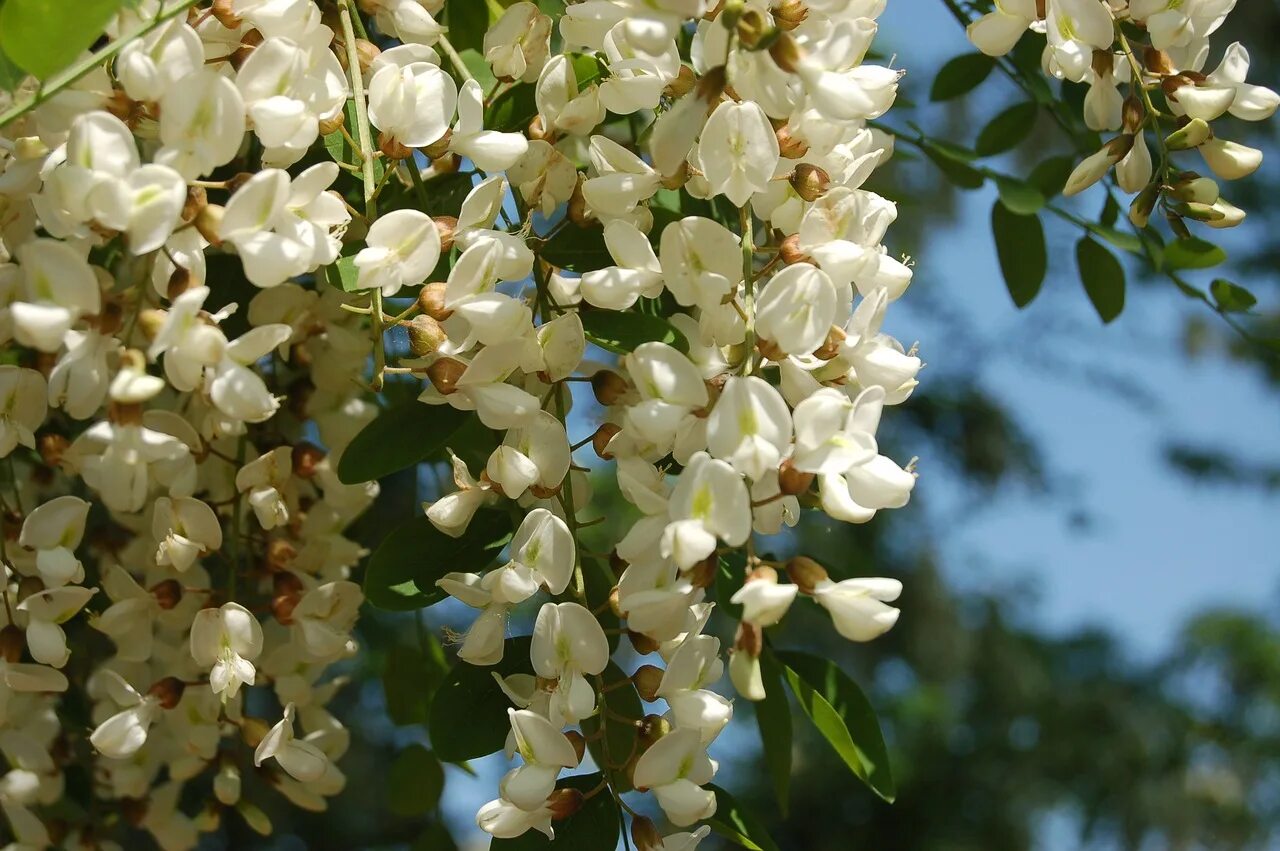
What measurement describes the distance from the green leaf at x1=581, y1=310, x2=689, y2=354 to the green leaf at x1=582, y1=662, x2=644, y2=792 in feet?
0.45

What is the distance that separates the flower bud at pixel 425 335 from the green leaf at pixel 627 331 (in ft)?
0.22

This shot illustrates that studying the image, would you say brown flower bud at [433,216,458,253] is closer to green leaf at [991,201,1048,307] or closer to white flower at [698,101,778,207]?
white flower at [698,101,778,207]

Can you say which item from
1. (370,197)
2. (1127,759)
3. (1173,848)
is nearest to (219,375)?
(370,197)

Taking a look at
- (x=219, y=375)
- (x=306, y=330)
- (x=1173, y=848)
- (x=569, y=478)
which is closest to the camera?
(x=219, y=375)

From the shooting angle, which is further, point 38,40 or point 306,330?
point 306,330

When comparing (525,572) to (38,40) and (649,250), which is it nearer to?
(649,250)

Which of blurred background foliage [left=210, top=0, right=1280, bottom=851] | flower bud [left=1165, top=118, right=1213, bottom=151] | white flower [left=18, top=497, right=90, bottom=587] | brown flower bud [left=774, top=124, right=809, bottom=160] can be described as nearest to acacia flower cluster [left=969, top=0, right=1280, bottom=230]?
flower bud [left=1165, top=118, right=1213, bottom=151]

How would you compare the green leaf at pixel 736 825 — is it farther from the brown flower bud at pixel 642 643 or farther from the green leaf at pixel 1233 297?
the green leaf at pixel 1233 297

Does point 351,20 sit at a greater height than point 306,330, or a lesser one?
greater

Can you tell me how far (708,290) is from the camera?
497mm

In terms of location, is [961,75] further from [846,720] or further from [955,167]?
[846,720]

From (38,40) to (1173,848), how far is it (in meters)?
3.70

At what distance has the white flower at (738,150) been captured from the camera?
0.48m

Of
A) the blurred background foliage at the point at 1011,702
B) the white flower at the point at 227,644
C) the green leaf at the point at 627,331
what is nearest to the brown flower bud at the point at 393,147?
the green leaf at the point at 627,331
